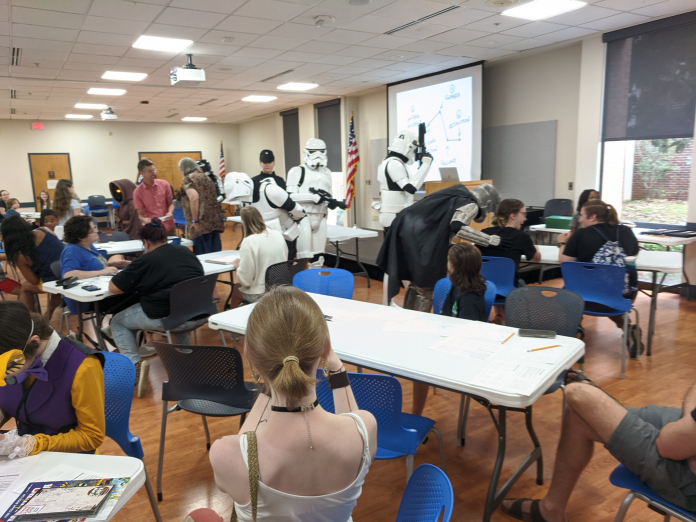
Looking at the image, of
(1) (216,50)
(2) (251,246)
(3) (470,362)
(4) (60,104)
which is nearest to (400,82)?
(1) (216,50)

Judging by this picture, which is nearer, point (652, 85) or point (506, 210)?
point (506, 210)

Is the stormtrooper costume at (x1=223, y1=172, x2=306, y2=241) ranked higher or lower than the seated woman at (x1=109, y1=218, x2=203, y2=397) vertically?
higher

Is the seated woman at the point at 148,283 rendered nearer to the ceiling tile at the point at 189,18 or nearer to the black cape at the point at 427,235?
the black cape at the point at 427,235

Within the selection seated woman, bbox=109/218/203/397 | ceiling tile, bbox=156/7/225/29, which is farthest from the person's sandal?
ceiling tile, bbox=156/7/225/29

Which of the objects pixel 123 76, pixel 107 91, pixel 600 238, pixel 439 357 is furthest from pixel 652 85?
pixel 107 91

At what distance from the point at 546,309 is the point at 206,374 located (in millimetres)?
1713

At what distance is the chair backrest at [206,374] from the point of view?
2.03 meters

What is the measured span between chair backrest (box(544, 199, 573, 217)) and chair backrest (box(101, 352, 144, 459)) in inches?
238

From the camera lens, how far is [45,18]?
14.5ft

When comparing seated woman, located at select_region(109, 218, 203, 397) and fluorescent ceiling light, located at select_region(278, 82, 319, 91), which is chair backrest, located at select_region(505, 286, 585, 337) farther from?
fluorescent ceiling light, located at select_region(278, 82, 319, 91)

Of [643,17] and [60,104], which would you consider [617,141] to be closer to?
[643,17]

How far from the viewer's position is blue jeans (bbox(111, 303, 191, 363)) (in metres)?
3.38

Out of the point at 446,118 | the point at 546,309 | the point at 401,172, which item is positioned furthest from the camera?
the point at 446,118

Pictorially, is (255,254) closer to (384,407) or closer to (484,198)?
(484,198)
